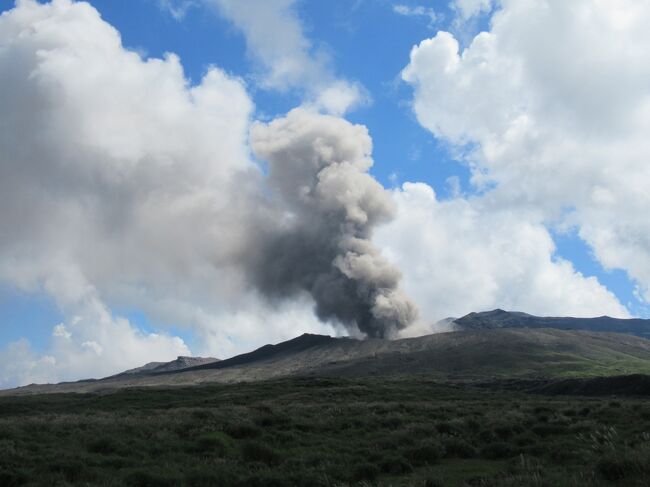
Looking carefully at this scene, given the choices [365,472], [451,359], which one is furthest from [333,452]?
[451,359]

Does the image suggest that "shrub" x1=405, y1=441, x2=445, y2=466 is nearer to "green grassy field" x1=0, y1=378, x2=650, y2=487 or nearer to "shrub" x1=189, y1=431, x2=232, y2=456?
"green grassy field" x1=0, y1=378, x2=650, y2=487

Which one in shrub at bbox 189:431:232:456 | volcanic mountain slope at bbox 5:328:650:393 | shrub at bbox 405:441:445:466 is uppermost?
volcanic mountain slope at bbox 5:328:650:393

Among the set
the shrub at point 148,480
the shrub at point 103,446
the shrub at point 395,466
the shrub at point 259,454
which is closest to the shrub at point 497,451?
the shrub at point 395,466

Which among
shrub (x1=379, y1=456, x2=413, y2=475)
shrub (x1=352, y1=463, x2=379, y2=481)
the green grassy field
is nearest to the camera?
the green grassy field

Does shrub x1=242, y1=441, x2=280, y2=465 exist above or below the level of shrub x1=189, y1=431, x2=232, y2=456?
below

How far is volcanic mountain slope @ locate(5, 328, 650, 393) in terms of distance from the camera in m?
129

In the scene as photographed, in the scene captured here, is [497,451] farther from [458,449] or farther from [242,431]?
[242,431]

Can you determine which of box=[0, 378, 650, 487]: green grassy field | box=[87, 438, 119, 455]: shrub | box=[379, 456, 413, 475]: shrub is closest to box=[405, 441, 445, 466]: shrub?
box=[0, 378, 650, 487]: green grassy field

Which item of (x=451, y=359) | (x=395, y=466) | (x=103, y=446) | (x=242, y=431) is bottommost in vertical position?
(x=395, y=466)

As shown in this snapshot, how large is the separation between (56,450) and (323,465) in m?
8.97

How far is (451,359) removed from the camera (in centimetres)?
14600

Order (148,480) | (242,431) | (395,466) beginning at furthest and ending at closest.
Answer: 1. (242,431)
2. (395,466)
3. (148,480)

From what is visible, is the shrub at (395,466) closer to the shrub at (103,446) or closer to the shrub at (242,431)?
the shrub at (242,431)

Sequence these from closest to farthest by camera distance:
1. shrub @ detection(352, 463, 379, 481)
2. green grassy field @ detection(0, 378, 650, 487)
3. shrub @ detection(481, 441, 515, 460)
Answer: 1. green grassy field @ detection(0, 378, 650, 487)
2. shrub @ detection(352, 463, 379, 481)
3. shrub @ detection(481, 441, 515, 460)
